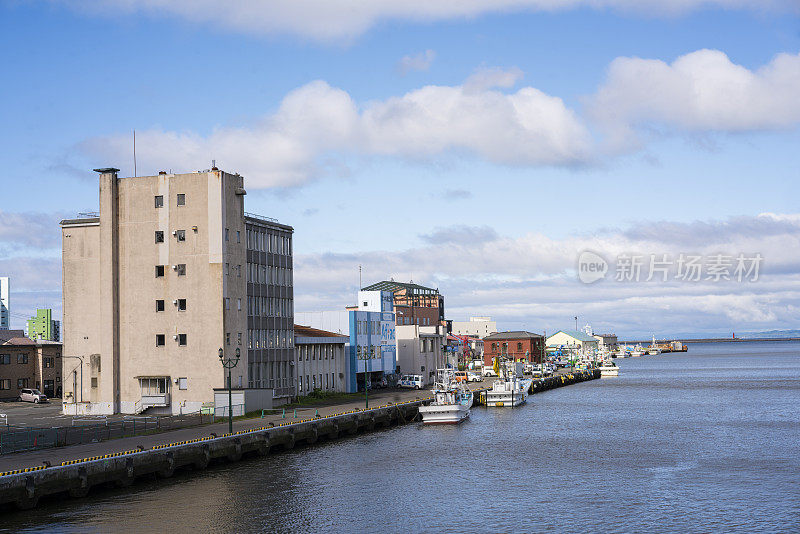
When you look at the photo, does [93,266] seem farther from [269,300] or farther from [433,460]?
[433,460]

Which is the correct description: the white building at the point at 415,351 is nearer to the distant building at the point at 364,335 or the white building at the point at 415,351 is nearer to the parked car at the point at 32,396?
the distant building at the point at 364,335

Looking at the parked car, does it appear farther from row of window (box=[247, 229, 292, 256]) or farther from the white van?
the white van

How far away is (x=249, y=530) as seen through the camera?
46.8 metres

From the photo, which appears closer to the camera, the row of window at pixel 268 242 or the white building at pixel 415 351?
the row of window at pixel 268 242

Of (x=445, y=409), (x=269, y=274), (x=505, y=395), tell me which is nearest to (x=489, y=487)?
(x=445, y=409)

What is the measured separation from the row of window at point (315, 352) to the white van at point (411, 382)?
24290mm

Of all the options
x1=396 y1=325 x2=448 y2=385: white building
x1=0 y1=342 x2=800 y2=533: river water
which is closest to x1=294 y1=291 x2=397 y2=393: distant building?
x1=396 y1=325 x2=448 y2=385: white building

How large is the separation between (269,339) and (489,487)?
47901 millimetres

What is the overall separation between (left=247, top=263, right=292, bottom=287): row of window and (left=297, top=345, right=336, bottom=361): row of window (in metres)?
8.88

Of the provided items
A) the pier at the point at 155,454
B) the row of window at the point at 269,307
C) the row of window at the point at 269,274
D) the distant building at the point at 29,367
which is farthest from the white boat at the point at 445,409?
the distant building at the point at 29,367

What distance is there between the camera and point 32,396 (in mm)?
119812

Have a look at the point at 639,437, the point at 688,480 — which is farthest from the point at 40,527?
the point at 639,437

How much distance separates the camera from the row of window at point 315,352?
11200 cm

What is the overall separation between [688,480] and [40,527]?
41314 millimetres
